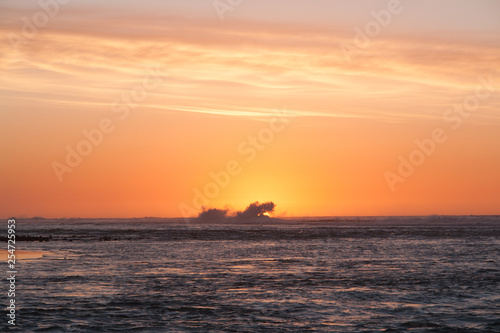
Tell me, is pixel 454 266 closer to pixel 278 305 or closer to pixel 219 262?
pixel 219 262

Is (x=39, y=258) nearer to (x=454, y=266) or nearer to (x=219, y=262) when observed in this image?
(x=219, y=262)

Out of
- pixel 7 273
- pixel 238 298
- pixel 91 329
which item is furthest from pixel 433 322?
pixel 7 273

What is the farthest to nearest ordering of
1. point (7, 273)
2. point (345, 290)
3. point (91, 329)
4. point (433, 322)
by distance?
point (7, 273), point (345, 290), point (433, 322), point (91, 329)

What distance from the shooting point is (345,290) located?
3161 centimetres

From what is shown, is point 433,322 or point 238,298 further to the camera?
→ point 238,298

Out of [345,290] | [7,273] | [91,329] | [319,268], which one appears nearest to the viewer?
[91,329]

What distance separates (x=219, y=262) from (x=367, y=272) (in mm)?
13350

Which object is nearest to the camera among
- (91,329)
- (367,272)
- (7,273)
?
(91,329)

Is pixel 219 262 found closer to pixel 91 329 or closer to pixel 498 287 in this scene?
pixel 498 287

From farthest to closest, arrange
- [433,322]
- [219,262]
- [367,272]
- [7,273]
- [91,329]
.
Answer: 1. [219,262]
2. [367,272]
3. [7,273]
4. [433,322]
5. [91,329]

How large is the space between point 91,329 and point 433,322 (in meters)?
13.3

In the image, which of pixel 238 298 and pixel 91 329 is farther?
pixel 238 298

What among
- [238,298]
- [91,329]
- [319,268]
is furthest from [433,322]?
[319,268]

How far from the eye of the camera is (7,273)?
37.4 m
